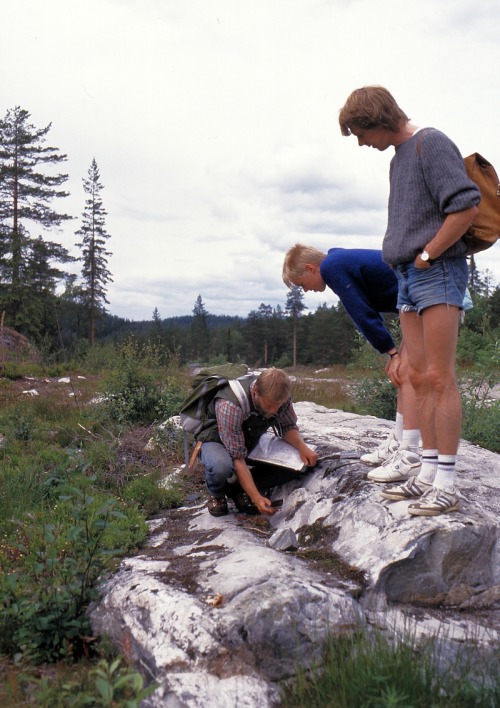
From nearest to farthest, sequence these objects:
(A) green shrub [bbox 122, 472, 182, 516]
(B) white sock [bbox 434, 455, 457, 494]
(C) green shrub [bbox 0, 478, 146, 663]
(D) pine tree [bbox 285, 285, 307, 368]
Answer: (C) green shrub [bbox 0, 478, 146, 663] < (B) white sock [bbox 434, 455, 457, 494] < (A) green shrub [bbox 122, 472, 182, 516] < (D) pine tree [bbox 285, 285, 307, 368]

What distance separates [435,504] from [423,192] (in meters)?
1.76

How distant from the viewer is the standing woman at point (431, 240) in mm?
3205

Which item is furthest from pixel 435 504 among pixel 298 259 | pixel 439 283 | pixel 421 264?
pixel 298 259

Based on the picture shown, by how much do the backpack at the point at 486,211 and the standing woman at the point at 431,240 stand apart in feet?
0.30

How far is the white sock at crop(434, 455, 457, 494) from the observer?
3396 millimetres

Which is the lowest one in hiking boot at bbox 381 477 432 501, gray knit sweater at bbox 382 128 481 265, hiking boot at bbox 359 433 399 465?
hiking boot at bbox 381 477 432 501

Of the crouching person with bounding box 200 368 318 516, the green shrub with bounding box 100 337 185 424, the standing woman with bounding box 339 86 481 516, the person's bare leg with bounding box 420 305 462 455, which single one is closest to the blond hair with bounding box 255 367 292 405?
the crouching person with bounding box 200 368 318 516

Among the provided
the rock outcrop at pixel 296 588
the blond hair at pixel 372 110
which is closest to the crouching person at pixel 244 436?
the rock outcrop at pixel 296 588

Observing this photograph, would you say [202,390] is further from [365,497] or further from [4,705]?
[4,705]

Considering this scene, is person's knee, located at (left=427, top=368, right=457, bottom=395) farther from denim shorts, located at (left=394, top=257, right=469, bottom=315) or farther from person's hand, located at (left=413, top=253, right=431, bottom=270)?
person's hand, located at (left=413, top=253, right=431, bottom=270)

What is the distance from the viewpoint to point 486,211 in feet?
10.8

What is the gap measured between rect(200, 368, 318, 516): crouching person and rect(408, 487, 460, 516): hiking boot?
1.21m

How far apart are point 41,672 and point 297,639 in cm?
124

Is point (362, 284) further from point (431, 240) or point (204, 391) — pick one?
point (204, 391)
